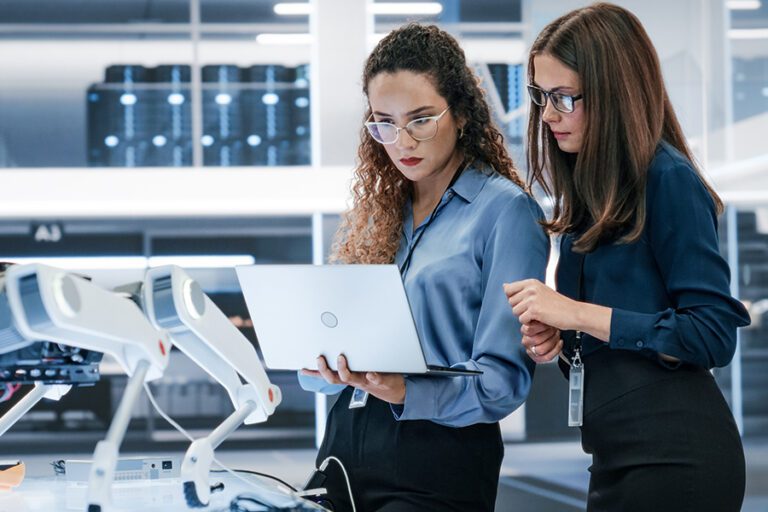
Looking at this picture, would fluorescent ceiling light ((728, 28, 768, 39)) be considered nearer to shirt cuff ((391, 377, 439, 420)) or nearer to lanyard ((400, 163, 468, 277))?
lanyard ((400, 163, 468, 277))

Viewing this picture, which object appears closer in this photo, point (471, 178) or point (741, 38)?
point (471, 178)

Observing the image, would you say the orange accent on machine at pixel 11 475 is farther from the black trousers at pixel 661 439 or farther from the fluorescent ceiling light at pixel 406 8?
the fluorescent ceiling light at pixel 406 8

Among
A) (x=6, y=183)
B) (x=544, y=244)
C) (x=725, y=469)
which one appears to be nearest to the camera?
(x=725, y=469)

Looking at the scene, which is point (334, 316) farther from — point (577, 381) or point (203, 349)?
point (577, 381)

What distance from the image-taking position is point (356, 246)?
1.92m

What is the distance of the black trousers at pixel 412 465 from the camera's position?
1.55m

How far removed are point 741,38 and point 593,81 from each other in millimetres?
4607

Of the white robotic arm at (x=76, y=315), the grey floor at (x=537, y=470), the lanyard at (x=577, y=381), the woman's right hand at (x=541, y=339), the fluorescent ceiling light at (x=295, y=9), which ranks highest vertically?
the fluorescent ceiling light at (x=295, y=9)

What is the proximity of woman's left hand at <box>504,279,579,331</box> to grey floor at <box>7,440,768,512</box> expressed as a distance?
337 cm

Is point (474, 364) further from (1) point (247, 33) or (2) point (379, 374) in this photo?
(1) point (247, 33)

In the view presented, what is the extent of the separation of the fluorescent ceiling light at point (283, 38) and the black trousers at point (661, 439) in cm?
473

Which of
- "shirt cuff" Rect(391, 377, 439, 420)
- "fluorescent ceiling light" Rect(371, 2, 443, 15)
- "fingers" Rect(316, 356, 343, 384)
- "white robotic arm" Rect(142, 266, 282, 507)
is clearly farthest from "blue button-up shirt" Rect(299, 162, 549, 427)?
"fluorescent ceiling light" Rect(371, 2, 443, 15)

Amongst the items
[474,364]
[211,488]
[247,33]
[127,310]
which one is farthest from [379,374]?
[247,33]

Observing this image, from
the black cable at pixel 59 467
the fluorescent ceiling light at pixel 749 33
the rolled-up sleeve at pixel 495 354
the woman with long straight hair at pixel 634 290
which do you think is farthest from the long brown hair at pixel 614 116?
the fluorescent ceiling light at pixel 749 33
